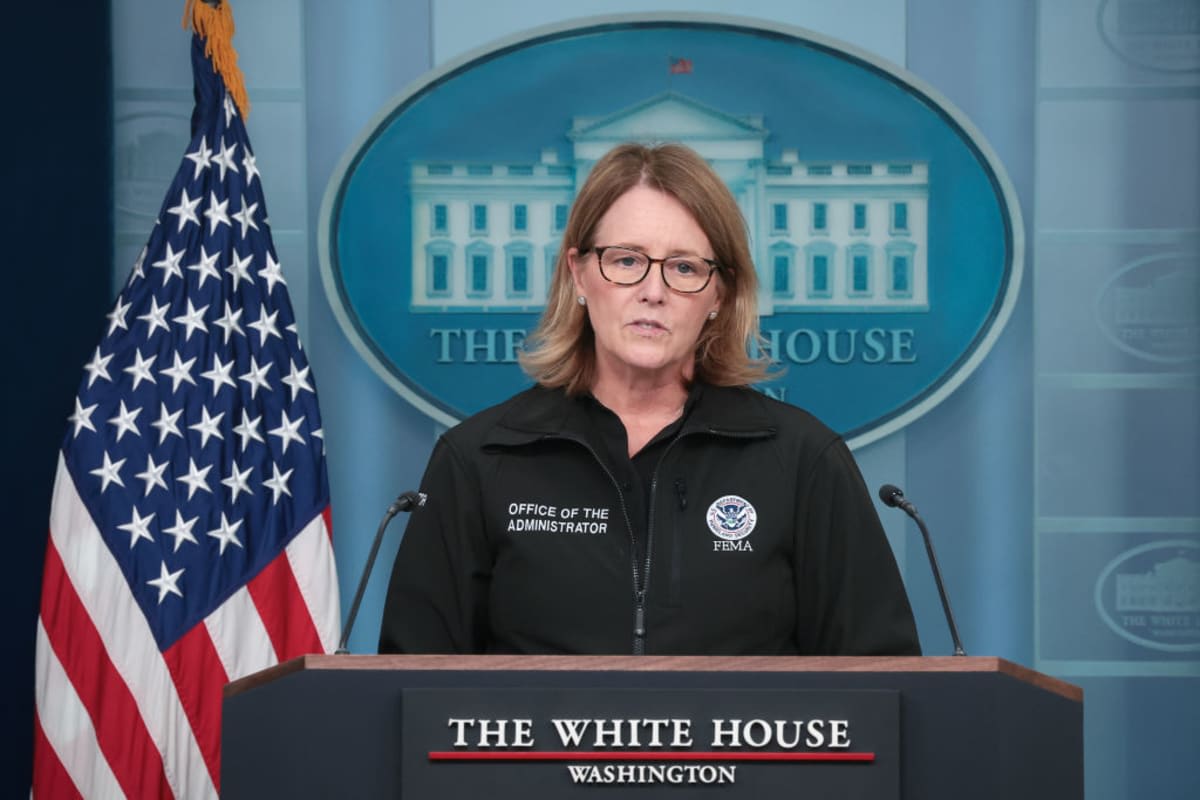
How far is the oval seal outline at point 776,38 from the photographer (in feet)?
10.4

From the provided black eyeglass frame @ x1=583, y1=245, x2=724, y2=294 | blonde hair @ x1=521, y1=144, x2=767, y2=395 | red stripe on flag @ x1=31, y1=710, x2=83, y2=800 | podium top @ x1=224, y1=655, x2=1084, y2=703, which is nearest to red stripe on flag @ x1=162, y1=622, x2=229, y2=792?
red stripe on flag @ x1=31, y1=710, x2=83, y2=800

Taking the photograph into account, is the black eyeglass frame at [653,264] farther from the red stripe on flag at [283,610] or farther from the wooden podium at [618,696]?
the red stripe on flag at [283,610]

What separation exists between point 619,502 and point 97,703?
1486mm

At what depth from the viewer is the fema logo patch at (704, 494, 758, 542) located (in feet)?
6.09

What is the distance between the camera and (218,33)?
2.99 meters

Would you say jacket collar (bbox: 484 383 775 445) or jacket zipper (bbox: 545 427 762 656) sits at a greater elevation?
jacket collar (bbox: 484 383 775 445)

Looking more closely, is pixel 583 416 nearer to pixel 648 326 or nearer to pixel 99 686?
pixel 648 326

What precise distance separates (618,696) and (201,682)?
1765 mm

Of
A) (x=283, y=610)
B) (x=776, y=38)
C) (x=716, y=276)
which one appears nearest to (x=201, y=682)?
(x=283, y=610)

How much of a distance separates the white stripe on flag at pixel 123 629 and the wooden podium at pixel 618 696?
1554 mm

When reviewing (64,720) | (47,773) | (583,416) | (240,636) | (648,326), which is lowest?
(47,773)

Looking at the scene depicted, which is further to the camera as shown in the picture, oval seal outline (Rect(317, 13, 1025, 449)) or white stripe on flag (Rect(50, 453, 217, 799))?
oval seal outline (Rect(317, 13, 1025, 449))

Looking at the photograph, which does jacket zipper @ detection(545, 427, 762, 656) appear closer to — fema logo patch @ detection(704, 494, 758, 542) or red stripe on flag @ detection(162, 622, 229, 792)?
fema logo patch @ detection(704, 494, 758, 542)

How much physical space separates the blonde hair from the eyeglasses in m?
0.04
